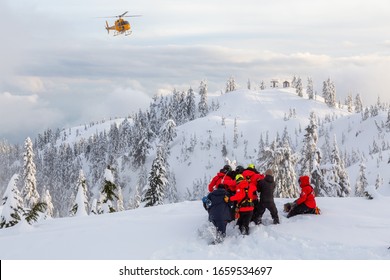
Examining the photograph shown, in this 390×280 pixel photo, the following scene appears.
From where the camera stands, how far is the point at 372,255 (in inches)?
381

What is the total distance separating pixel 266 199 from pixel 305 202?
5.18ft

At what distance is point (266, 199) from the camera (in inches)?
501

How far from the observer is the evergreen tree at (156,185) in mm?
37222

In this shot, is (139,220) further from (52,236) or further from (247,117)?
(247,117)

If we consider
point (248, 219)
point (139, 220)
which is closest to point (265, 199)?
point (248, 219)

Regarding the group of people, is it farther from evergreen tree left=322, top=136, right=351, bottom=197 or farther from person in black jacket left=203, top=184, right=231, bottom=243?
evergreen tree left=322, top=136, right=351, bottom=197

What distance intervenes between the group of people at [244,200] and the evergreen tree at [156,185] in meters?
24.0

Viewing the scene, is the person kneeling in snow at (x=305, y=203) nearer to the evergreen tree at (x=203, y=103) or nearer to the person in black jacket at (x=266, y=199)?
the person in black jacket at (x=266, y=199)

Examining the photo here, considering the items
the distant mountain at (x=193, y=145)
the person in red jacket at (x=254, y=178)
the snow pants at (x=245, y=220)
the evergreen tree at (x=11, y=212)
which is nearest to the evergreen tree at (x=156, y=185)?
the evergreen tree at (x=11, y=212)

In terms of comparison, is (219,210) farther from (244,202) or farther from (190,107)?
(190,107)

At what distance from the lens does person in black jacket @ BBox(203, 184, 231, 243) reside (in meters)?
11.9

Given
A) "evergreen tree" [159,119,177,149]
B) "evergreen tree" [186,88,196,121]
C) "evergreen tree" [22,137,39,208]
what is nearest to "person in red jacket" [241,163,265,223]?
"evergreen tree" [22,137,39,208]

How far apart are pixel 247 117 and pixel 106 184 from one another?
517ft
